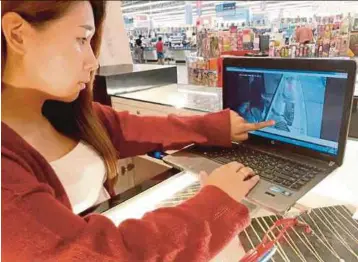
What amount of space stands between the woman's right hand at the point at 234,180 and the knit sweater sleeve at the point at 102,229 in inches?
1.2

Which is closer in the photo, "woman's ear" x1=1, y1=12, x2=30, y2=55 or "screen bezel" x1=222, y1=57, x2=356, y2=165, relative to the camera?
Result: "woman's ear" x1=1, y1=12, x2=30, y2=55

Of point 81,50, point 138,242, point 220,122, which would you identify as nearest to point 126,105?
point 220,122

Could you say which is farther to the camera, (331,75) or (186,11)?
(186,11)

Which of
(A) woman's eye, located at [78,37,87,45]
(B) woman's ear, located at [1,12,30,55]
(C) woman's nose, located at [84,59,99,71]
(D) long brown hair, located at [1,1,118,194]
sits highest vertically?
(B) woman's ear, located at [1,12,30,55]

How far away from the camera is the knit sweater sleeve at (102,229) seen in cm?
40

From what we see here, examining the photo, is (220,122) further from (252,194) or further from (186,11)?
(186,11)

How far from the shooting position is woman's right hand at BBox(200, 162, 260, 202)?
57cm

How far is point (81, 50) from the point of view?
56 centimetres

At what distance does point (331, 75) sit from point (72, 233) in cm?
58

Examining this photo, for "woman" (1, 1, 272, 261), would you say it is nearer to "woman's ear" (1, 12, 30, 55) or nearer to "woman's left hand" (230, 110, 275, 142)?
"woman's ear" (1, 12, 30, 55)

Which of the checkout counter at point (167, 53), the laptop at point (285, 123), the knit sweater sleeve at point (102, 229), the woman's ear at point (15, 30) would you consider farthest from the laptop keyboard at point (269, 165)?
the checkout counter at point (167, 53)

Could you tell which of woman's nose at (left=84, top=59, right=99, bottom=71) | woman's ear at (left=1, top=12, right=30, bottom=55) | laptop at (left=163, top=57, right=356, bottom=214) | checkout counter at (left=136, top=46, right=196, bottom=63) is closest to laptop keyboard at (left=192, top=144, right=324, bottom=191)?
laptop at (left=163, top=57, right=356, bottom=214)

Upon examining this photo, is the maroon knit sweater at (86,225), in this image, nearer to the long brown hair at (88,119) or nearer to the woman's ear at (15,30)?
the woman's ear at (15,30)

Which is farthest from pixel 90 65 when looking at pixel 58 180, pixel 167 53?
pixel 167 53
